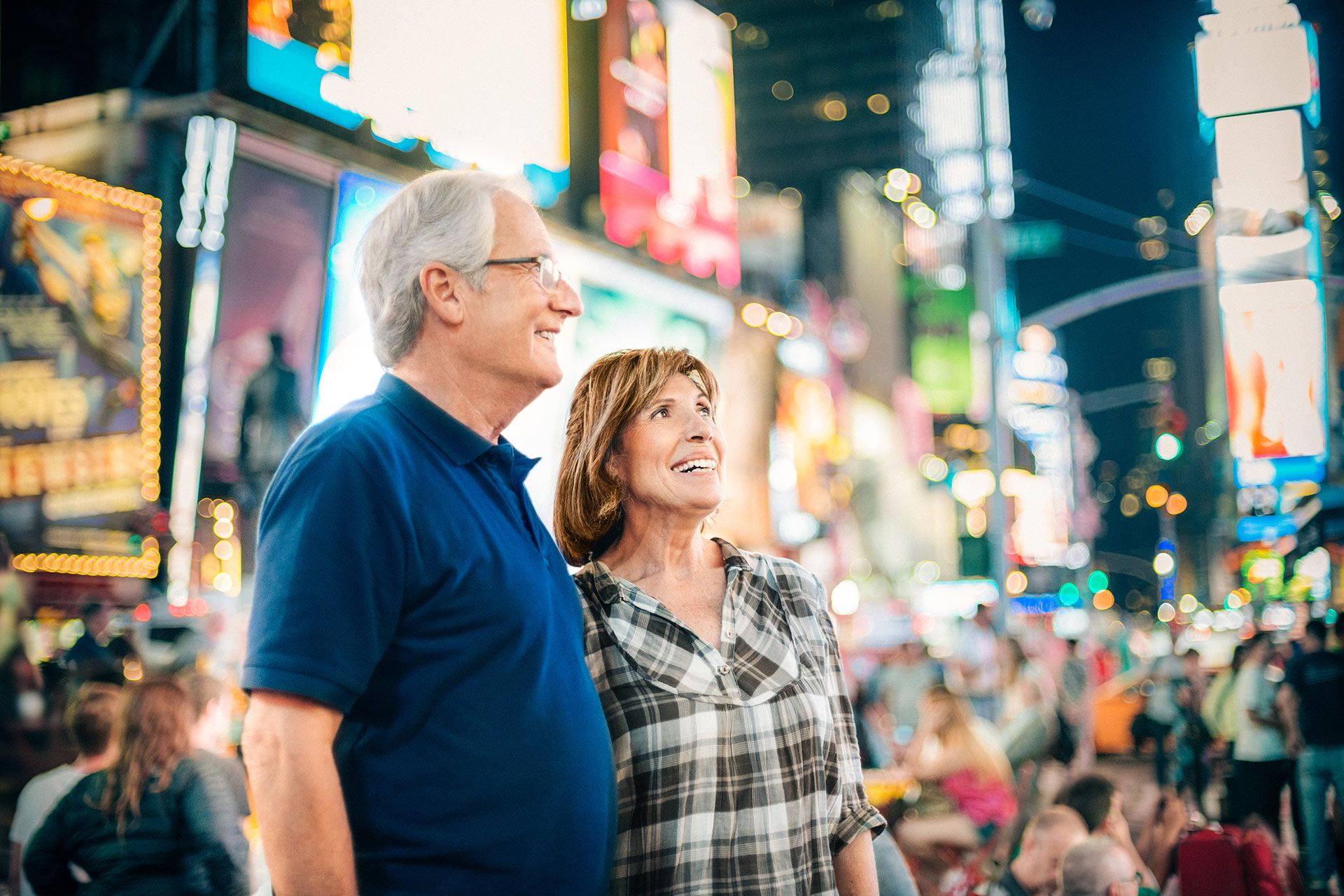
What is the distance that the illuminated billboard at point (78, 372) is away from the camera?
16.0ft

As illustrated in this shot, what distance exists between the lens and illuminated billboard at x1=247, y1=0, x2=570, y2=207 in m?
6.84

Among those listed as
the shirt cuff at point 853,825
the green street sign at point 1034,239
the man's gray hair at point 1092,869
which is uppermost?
the green street sign at point 1034,239

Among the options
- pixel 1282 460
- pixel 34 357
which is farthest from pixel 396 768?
pixel 1282 460

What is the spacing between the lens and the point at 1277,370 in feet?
22.8

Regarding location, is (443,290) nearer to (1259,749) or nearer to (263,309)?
(263,309)

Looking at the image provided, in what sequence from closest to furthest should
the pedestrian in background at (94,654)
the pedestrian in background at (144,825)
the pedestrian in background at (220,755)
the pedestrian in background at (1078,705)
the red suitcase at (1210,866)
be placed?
the pedestrian in background at (144,825) → the pedestrian in background at (220,755) → the pedestrian in background at (94,654) → the red suitcase at (1210,866) → the pedestrian in background at (1078,705)

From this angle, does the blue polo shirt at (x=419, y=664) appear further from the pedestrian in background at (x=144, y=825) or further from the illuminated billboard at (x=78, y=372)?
the illuminated billboard at (x=78, y=372)

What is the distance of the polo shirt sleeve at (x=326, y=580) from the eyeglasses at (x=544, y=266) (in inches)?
20.7

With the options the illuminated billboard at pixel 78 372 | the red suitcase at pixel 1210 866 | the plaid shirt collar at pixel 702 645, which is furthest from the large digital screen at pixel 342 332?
the red suitcase at pixel 1210 866

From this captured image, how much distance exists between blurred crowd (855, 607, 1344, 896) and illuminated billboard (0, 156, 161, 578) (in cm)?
434

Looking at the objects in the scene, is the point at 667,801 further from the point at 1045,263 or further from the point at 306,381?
the point at 1045,263

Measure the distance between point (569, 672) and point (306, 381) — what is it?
5.95 meters

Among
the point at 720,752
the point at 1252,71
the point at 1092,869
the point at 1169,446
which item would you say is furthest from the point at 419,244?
the point at 1169,446

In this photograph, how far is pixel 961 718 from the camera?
21.3 ft
